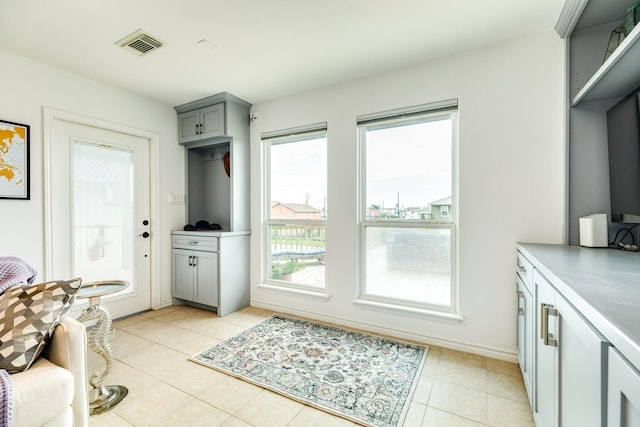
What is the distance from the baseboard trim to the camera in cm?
224

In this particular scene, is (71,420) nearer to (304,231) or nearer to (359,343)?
(359,343)

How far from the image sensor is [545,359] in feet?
4.13

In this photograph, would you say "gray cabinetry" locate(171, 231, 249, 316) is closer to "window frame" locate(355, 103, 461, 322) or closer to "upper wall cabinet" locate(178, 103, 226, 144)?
"upper wall cabinet" locate(178, 103, 226, 144)

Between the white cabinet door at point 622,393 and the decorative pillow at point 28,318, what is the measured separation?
193cm

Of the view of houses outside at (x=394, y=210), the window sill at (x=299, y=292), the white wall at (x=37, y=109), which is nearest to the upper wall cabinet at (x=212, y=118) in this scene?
the white wall at (x=37, y=109)

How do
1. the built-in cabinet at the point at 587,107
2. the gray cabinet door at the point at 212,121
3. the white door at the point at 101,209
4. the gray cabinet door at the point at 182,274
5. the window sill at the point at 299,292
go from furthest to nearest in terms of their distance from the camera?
the gray cabinet door at the point at 182,274 < the gray cabinet door at the point at 212,121 < the window sill at the point at 299,292 < the white door at the point at 101,209 < the built-in cabinet at the point at 587,107

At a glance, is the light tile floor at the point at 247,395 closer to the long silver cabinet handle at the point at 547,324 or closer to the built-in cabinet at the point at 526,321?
the built-in cabinet at the point at 526,321

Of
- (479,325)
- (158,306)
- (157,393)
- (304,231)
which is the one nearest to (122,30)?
(304,231)

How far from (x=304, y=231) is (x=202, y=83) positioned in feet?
6.17

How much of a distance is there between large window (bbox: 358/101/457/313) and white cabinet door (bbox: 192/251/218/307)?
162 cm

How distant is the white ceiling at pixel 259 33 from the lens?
1.85 m

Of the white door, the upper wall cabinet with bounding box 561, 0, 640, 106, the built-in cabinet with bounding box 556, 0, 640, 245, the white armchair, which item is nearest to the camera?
the white armchair

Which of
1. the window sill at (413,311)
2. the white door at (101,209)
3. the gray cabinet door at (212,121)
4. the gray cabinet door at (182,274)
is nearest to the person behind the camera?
the window sill at (413,311)

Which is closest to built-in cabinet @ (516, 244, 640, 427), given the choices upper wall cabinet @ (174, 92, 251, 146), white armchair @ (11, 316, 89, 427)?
white armchair @ (11, 316, 89, 427)
